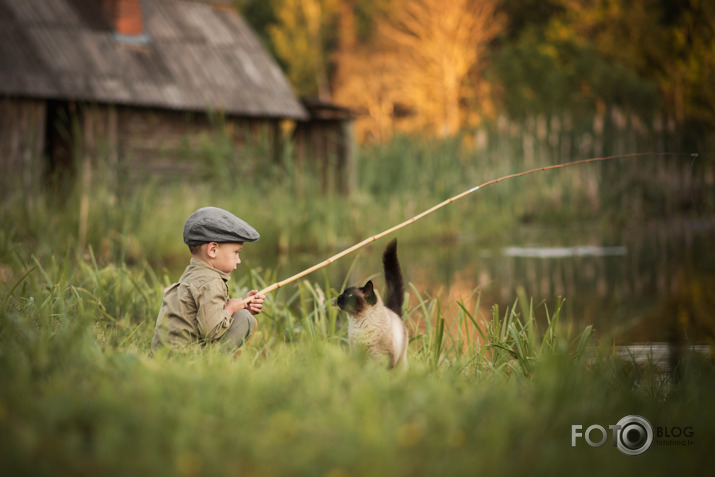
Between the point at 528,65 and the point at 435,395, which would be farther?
the point at 528,65

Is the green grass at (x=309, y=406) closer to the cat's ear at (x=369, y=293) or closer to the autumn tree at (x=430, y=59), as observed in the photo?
the cat's ear at (x=369, y=293)

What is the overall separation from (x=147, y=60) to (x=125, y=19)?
3.09 ft

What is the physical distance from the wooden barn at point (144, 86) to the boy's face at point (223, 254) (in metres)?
8.07

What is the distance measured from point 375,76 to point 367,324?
32022 millimetres

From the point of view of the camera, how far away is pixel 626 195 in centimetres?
1577

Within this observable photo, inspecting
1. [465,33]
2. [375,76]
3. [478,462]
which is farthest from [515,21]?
[478,462]

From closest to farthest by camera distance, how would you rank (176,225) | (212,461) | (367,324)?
(212,461)
(367,324)
(176,225)

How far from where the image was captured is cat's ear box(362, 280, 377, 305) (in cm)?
327

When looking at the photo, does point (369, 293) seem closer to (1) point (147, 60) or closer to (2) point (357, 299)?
(2) point (357, 299)

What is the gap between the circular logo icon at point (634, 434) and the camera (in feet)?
8.36

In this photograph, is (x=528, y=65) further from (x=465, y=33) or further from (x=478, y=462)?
(x=478, y=462)

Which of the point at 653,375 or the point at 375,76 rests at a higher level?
the point at 375,76

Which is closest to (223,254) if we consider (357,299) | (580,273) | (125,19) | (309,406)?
(357,299)

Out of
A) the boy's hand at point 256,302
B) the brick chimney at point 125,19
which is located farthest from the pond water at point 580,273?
the brick chimney at point 125,19
